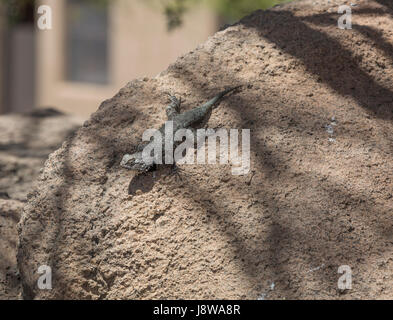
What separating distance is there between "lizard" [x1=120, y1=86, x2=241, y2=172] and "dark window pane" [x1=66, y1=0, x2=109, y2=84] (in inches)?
305

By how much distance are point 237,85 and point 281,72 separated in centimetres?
26

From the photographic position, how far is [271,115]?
2904mm

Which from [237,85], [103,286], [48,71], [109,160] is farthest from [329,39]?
[48,71]

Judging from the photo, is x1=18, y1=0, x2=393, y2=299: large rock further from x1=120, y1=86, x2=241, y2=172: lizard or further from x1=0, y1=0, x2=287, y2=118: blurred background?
x1=0, y1=0, x2=287, y2=118: blurred background

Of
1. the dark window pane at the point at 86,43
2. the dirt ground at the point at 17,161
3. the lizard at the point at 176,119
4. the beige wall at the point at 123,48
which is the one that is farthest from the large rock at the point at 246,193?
the dark window pane at the point at 86,43

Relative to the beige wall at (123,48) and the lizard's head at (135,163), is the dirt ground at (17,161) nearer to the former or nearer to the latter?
the lizard's head at (135,163)

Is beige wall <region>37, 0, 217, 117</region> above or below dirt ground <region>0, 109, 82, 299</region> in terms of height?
above

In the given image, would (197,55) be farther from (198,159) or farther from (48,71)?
(48,71)

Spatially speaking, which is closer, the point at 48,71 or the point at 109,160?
the point at 109,160

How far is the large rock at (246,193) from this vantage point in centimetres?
249

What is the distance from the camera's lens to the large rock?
2.49 m

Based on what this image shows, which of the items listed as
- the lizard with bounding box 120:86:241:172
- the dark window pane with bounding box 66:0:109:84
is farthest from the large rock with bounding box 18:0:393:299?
the dark window pane with bounding box 66:0:109:84

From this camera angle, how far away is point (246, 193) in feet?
8.73

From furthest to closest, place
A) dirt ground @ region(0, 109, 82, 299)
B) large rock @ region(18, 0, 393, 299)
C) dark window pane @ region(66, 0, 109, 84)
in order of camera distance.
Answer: dark window pane @ region(66, 0, 109, 84), dirt ground @ region(0, 109, 82, 299), large rock @ region(18, 0, 393, 299)
